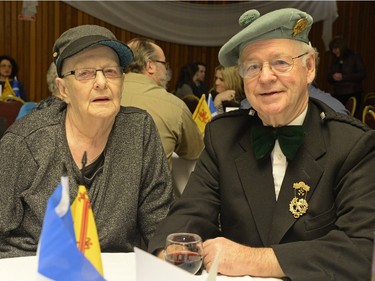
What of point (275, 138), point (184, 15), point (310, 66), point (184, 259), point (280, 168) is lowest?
point (184, 259)

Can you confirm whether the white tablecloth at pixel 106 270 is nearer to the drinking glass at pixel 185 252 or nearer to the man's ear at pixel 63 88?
the drinking glass at pixel 185 252

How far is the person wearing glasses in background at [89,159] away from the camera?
212 cm

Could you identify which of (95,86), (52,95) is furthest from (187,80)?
(95,86)

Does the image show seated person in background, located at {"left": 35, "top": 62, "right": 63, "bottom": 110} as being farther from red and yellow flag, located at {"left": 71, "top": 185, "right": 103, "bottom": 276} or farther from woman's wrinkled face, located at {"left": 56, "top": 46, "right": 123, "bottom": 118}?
red and yellow flag, located at {"left": 71, "top": 185, "right": 103, "bottom": 276}

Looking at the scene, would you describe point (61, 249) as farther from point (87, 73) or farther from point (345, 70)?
point (345, 70)

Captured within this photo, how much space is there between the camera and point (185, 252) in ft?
4.71

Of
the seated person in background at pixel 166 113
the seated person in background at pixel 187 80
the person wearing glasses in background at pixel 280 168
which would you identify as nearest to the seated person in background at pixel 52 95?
the seated person in background at pixel 166 113

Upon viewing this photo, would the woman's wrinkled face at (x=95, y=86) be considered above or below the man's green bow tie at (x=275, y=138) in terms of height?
above

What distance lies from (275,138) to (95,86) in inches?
29.1

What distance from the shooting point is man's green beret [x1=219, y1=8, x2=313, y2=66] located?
6.06ft

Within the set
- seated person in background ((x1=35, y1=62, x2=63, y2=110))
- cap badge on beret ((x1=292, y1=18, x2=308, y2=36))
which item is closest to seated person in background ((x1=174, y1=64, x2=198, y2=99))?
seated person in background ((x1=35, y1=62, x2=63, y2=110))

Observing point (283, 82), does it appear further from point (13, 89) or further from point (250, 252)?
point (13, 89)

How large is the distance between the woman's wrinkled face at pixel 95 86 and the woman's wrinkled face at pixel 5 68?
280 inches

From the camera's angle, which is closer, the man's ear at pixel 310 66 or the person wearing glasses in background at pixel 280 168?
the person wearing glasses in background at pixel 280 168
